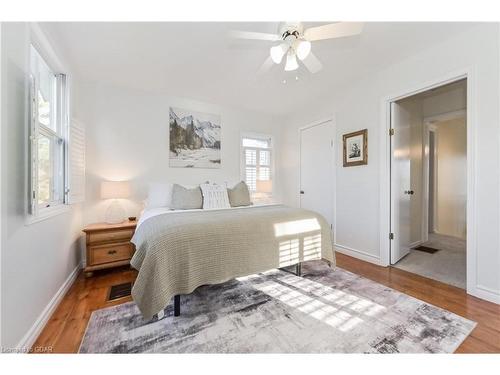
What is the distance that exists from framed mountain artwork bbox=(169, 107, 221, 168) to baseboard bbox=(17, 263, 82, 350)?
196 centimetres

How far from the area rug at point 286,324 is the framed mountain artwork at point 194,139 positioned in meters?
2.16

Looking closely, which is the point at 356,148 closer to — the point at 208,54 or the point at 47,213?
the point at 208,54

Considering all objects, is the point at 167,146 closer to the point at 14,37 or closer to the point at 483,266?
the point at 14,37

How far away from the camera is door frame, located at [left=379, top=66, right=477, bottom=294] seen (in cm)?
191

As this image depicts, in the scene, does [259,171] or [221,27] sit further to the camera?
[259,171]

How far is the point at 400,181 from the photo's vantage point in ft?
8.98

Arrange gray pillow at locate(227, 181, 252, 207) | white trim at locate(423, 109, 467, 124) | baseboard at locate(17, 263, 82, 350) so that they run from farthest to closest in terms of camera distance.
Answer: white trim at locate(423, 109, 467, 124) < gray pillow at locate(227, 181, 252, 207) < baseboard at locate(17, 263, 82, 350)

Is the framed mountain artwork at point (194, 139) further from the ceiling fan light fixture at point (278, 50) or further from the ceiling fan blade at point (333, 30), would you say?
the ceiling fan blade at point (333, 30)

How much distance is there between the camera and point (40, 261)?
1.56 metres

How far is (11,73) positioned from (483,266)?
3853mm

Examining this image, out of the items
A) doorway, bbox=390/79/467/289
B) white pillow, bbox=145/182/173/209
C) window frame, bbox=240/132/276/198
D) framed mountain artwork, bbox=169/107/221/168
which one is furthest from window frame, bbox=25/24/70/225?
doorway, bbox=390/79/467/289

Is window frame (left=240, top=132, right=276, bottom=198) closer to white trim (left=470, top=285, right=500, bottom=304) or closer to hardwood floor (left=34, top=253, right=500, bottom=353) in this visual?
hardwood floor (left=34, top=253, right=500, bottom=353)
